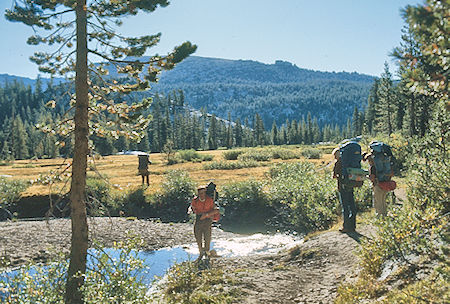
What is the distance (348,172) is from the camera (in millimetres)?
9250

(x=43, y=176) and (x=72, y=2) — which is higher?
(x=72, y=2)

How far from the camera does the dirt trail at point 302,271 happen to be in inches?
287

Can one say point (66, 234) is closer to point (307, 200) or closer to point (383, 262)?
point (307, 200)

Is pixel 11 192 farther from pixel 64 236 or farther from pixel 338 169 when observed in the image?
pixel 338 169

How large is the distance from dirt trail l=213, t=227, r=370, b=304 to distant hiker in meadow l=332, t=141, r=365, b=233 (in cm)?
79

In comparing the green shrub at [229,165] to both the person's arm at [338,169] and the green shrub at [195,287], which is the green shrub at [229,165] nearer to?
the person's arm at [338,169]

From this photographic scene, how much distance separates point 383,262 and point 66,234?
1613 cm

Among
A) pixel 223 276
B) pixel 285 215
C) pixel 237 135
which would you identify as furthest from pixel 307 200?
pixel 237 135

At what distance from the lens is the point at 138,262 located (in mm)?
7367

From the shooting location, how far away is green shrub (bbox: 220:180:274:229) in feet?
66.4

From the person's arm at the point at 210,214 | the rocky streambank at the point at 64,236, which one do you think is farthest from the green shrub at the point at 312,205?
the person's arm at the point at 210,214

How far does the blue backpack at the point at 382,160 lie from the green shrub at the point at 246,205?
35.9 feet

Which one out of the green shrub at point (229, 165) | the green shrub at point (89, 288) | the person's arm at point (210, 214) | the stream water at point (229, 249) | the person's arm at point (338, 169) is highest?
the person's arm at point (338, 169)

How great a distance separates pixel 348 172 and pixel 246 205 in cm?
1249
